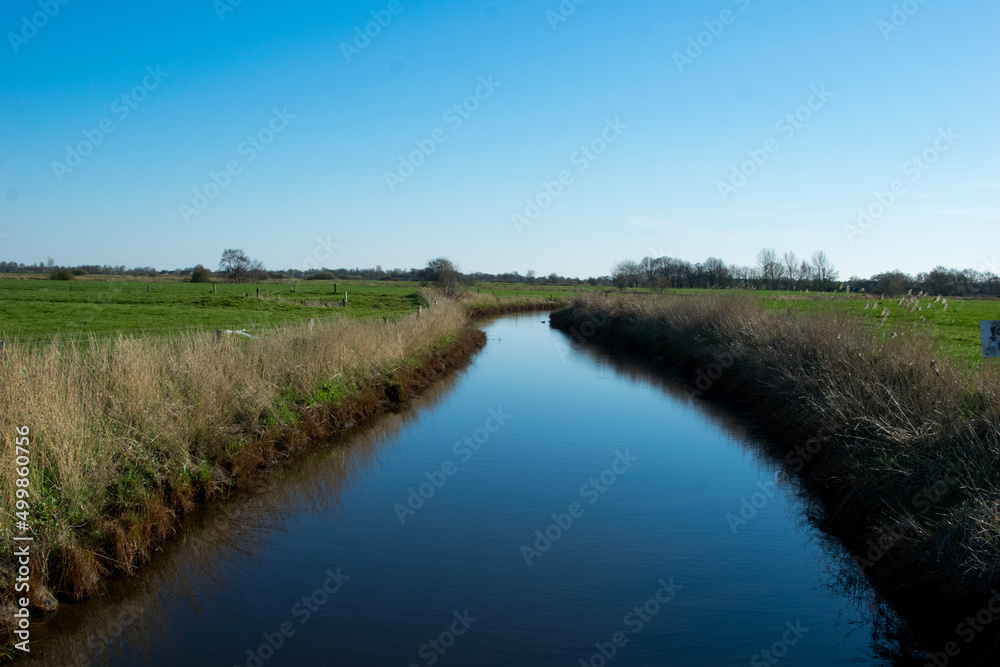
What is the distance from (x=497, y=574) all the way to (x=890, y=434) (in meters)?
4.58

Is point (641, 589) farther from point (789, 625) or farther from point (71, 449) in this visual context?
point (71, 449)

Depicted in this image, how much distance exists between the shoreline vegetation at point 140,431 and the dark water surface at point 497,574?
0.37m

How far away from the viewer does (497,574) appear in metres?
6.12

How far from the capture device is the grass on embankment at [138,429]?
548 cm
